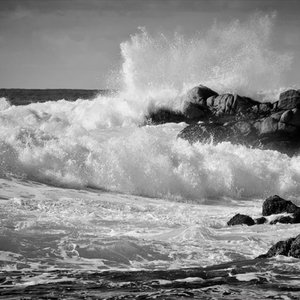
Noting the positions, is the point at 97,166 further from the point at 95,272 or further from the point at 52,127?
the point at 95,272

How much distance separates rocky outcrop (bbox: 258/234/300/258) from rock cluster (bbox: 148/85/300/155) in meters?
12.7

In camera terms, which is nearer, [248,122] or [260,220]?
[260,220]

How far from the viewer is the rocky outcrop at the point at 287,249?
8484 mm

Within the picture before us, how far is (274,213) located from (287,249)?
167 inches

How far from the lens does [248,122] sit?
22156 millimetres

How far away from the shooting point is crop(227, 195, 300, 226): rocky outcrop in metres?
12.0

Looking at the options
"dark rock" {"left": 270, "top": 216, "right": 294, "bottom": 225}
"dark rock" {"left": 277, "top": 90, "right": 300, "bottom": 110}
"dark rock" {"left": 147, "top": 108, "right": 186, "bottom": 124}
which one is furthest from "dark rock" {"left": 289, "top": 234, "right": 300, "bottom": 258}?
"dark rock" {"left": 147, "top": 108, "right": 186, "bottom": 124}

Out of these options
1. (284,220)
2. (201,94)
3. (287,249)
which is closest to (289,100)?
(201,94)

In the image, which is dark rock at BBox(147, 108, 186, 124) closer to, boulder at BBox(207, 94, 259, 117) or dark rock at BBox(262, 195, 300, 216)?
boulder at BBox(207, 94, 259, 117)

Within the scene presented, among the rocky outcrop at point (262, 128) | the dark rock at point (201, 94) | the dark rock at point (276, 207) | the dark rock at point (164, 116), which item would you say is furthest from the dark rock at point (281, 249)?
the dark rock at point (164, 116)

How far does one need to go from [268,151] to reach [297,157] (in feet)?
4.55

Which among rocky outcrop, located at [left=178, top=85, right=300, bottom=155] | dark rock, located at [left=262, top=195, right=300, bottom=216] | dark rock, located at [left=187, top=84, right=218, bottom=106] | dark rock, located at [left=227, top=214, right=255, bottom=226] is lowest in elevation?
dark rock, located at [left=227, top=214, right=255, bottom=226]

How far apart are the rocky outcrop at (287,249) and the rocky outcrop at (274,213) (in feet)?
10.2

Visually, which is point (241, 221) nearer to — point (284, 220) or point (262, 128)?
point (284, 220)
